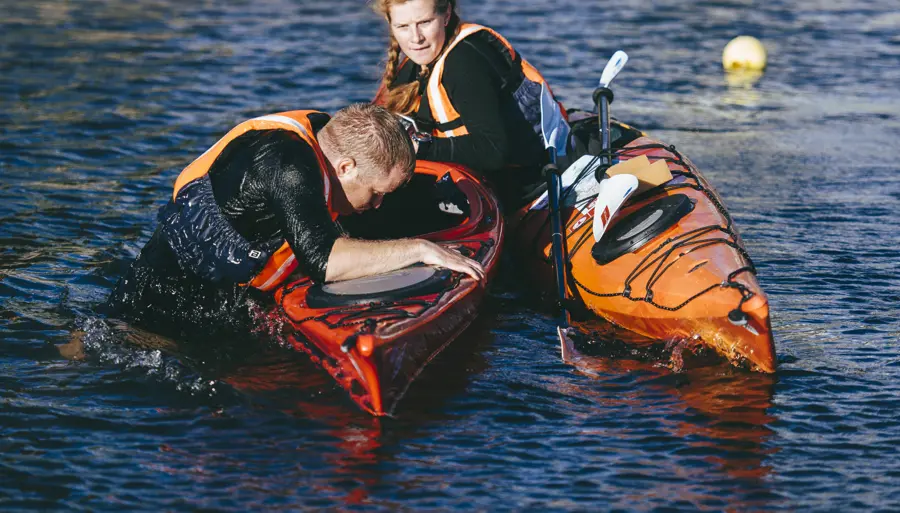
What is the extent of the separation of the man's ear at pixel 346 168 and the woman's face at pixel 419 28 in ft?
4.29

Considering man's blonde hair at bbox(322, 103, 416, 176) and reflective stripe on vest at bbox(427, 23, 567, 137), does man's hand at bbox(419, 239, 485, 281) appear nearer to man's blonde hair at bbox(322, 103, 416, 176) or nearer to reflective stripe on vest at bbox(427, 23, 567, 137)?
man's blonde hair at bbox(322, 103, 416, 176)

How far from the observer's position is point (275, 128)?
455cm

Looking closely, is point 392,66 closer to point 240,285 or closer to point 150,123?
point 240,285

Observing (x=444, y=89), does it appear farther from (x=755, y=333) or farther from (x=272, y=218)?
(x=755, y=333)

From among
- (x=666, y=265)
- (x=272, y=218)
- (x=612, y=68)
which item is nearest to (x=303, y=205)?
(x=272, y=218)

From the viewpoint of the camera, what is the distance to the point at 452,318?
489 cm

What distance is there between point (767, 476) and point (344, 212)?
1.95 metres

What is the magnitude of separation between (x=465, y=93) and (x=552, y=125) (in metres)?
0.65

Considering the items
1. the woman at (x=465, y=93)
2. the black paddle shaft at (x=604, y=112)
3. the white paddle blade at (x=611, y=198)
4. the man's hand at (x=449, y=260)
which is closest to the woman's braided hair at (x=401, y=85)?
the woman at (x=465, y=93)

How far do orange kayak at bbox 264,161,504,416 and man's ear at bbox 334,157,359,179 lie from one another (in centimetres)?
47

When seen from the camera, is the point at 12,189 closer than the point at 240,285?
No

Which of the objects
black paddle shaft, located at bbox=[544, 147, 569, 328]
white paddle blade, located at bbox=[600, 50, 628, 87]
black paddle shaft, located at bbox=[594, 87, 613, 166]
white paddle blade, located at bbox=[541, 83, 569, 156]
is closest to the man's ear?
black paddle shaft, located at bbox=[544, 147, 569, 328]

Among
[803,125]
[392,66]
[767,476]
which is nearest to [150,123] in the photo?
[392,66]

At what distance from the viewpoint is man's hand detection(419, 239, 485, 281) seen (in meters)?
4.66
